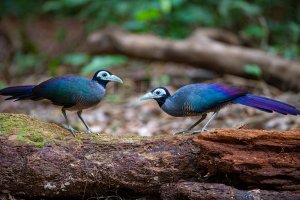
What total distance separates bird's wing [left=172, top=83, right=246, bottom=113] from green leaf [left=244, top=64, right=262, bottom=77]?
421 centimetres

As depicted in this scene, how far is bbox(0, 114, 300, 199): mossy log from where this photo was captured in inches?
139

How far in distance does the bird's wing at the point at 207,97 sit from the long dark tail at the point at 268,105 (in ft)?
0.18

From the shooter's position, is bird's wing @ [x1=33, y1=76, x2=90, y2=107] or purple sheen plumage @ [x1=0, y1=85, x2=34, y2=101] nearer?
bird's wing @ [x1=33, y1=76, x2=90, y2=107]

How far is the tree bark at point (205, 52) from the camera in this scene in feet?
28.3

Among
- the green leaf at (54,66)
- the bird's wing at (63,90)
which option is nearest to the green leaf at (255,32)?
the green leaf at (54,66)

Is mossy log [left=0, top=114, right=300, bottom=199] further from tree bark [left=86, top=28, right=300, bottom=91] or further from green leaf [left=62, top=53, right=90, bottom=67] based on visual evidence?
green leaf [left=62, top=53, right=90, bottom=67]

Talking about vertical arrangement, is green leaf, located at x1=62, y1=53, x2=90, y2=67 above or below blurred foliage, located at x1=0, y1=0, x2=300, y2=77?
below

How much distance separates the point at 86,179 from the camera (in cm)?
378

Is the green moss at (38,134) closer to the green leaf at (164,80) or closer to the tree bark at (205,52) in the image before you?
the tree bark at (205,52)

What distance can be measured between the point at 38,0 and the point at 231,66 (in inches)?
277

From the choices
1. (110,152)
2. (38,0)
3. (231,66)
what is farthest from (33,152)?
(38,0)

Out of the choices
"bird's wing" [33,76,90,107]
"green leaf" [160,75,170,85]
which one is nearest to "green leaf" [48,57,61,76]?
"green leaf" [160,75,170,85]

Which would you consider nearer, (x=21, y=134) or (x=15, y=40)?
(x=21, y=134)

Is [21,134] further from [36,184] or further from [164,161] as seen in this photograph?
[164,161]
